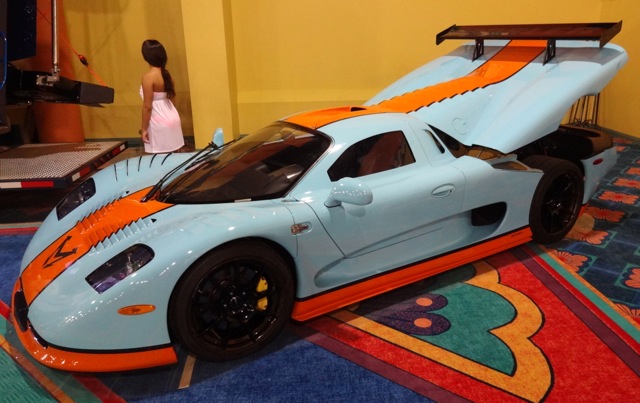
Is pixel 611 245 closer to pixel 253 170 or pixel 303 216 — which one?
pixel 303 216

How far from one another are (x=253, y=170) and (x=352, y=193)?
615 millimetres

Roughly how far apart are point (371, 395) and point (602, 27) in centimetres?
296

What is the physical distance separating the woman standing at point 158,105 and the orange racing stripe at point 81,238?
209 cm

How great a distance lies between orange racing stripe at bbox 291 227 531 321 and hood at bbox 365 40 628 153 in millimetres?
617

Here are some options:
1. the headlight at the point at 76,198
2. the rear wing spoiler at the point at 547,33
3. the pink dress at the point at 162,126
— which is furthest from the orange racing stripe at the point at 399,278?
the pink dress at the point at 162,126

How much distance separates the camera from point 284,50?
671cm

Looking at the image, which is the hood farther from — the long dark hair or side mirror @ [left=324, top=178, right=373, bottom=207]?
the long dark hair

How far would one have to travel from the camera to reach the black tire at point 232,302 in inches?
85.2

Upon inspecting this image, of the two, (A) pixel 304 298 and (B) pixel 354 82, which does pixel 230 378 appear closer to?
(A) pixel 304 298

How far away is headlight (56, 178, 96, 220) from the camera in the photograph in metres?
2.94

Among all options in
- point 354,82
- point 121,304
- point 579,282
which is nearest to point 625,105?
point 354,82

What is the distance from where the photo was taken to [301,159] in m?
2.67

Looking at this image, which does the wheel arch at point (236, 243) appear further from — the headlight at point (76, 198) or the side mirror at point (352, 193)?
the headlight at point (76, 198)

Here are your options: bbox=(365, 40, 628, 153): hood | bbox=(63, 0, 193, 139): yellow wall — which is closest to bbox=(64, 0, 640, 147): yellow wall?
bbox=(63, 0, 193, 139): yellow wall
